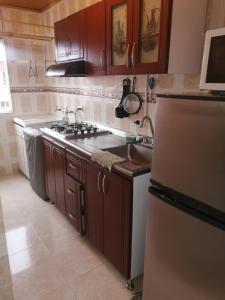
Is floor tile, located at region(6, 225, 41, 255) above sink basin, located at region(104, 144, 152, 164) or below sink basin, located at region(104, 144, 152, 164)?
below

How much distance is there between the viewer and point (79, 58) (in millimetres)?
2184

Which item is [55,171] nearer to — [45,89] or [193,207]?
[193,207]

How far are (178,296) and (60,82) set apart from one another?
9.88 feet

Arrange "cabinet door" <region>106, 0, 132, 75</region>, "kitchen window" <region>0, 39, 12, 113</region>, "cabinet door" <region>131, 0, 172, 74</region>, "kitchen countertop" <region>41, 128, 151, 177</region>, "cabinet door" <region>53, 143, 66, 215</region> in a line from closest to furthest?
1. "cabinet door" <region>131, 0, 172, 74</region>
2. "kitchen countertop" <region>41, 128, 151, 177</region>
3. "cabinet door" <region>106, 0, 132, 75</region>
4. "cabinet door" <region>53, 143, 66, 215</region>
5. "kitchen window" <region>0, 39, 12, 113</region>

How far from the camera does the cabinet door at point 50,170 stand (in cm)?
246

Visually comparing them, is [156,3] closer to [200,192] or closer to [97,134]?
[200,192]

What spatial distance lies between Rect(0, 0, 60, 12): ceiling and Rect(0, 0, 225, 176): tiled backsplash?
7 cm

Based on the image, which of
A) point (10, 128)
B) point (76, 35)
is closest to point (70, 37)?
point (76, 35)

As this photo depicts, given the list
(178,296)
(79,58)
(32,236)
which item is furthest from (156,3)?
(32,236)

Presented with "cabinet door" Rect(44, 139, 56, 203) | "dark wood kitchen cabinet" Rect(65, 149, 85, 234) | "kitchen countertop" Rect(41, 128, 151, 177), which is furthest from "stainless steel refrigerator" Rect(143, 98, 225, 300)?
"cabinet door" Rect(44, 139, 56, 203)

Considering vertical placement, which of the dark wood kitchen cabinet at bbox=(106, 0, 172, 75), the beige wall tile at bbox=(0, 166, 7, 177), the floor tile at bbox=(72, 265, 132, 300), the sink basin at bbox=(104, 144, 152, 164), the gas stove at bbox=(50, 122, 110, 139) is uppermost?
the dark wood kitchen cabinet at bbox=(106, 0, 172, 75)

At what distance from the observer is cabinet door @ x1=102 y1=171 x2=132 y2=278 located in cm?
148

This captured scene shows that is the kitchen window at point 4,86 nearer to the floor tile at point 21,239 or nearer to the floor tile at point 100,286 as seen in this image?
the floor tile at point 21,239

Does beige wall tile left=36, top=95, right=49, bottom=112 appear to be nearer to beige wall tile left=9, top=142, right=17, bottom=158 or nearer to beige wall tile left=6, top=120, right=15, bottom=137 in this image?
beige wall tile left=6, top=120, right=15, bottom=137
